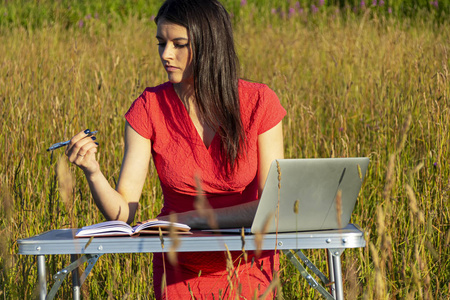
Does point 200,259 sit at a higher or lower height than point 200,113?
lower

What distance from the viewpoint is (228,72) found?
6.57ft

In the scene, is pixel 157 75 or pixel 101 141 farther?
pixel 157 75

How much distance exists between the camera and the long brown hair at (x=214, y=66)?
6.24 ft

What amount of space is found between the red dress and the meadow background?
259 millimetres

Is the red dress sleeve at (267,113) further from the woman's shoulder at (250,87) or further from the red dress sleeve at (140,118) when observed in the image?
the red dress sleeve at (140,118)

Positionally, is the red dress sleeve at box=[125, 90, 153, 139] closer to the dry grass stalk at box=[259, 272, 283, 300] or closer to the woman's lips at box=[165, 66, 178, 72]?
the woman's lips at box=[165, 66, 178, 72]

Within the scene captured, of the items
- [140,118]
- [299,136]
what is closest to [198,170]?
[140,118]

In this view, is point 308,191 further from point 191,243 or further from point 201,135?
point 201,135

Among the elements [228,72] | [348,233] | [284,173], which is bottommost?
[348,233]

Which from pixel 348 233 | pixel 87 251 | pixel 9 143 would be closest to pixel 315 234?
pixel 348 233

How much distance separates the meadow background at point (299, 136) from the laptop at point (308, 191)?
131mm

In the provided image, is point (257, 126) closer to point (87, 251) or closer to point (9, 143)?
point (87, 251)

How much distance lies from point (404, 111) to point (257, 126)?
4.44 ft

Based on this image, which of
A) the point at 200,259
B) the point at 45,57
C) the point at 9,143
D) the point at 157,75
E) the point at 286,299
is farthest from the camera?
the point at 157,75
